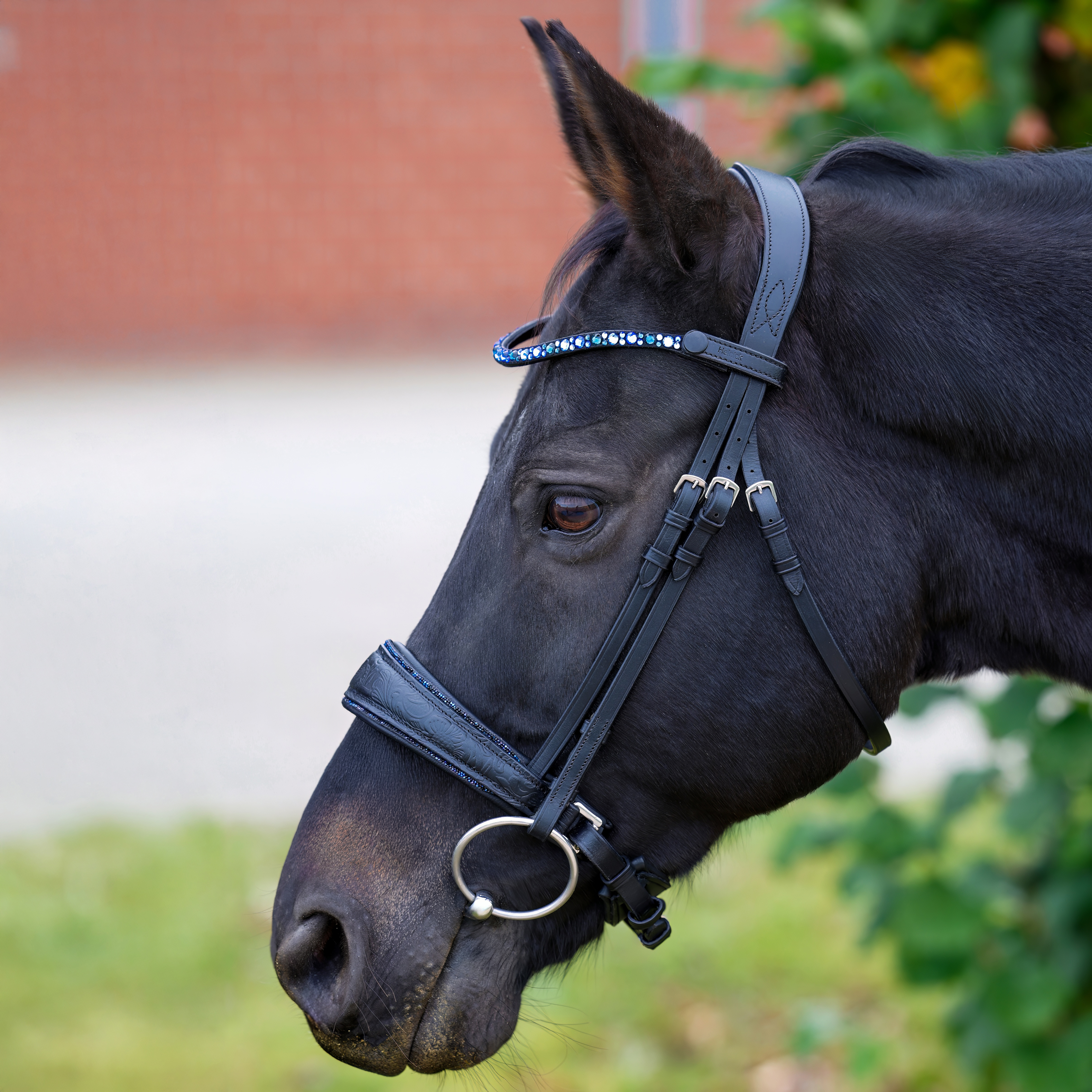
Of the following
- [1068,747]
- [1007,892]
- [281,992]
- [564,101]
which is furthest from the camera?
[281,992]

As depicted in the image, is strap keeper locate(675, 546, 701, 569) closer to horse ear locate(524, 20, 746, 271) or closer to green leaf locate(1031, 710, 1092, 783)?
horse ear locate(524, 20, 746, 271)

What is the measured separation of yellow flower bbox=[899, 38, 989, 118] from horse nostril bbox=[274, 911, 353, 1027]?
2.74 meters

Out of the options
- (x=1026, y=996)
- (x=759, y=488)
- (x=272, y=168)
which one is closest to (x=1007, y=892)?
(x=1026, y=996)

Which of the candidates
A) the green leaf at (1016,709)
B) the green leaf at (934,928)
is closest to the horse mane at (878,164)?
the green leaf at (1016,709)

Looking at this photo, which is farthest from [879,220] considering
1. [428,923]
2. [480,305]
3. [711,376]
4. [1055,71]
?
[480,305]

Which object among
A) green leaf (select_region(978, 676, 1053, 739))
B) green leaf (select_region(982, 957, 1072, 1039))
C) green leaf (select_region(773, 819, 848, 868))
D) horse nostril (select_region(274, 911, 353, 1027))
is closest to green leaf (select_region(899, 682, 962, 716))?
green leaf (select_region(978, 676, 1053, 739))

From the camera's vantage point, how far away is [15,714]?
620 cm

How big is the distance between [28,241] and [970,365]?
38.9 feet

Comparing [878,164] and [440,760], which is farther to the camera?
[878,164]

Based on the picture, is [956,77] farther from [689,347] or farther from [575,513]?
[575,513]

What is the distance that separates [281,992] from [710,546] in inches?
130

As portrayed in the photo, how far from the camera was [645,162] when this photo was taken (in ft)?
5.94

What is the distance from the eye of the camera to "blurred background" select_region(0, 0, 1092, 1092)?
325 cm

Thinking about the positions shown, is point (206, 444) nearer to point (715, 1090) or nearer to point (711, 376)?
point (715, 1090)
